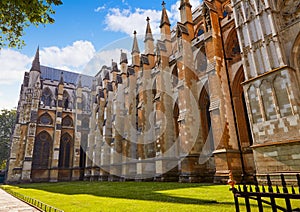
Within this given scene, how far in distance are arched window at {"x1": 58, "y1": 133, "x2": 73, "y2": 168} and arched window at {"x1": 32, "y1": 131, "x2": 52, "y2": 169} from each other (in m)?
1.95

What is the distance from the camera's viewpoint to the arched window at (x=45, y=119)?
115 ft

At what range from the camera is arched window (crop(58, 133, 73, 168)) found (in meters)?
34.6

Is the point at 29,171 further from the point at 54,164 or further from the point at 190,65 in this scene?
the point at 190,65

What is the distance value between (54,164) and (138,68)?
2057 cm

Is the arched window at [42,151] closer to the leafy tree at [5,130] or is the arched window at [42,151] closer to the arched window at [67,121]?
the arched window at [67,121]

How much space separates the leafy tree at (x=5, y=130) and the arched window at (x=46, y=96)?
8.73 m

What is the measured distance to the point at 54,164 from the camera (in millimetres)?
A: 32438

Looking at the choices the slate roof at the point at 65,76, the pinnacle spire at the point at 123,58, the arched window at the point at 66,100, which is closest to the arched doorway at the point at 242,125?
the pinnacle spire at the point at 123,58

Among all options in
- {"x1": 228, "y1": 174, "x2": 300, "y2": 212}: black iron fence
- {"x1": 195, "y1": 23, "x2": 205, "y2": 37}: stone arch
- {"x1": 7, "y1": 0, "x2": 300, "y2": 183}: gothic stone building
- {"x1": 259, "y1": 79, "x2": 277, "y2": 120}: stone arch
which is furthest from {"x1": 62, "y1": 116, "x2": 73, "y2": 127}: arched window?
{"x1": 228, "y1": 174, "x2": 300, "y2": 212}: black iron fence

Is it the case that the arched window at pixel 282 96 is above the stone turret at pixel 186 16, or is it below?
below

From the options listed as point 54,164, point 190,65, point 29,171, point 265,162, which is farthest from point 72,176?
point 265,162

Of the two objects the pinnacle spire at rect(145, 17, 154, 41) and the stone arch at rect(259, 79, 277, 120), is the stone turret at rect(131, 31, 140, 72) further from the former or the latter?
the stone arch at rect(259, 79, 277, 120)

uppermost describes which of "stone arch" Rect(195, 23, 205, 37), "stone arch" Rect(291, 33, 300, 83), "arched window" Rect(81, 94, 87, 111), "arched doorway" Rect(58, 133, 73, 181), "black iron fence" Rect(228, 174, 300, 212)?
"stone arch" Rect(195, 23, 205, 37)

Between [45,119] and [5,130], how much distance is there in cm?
1216
